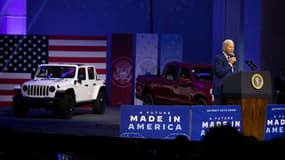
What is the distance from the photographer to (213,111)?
282 inches

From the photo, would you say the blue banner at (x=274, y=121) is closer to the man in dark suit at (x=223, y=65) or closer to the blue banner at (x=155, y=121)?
the man in dark suit at (x=223, y=65)

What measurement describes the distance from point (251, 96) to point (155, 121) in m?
1.36

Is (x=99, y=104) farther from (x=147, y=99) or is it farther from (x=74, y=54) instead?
(x=74, y=54)

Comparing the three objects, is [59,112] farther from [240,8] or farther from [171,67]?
[240,8]

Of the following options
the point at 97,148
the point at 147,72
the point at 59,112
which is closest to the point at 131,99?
the point at 147,72

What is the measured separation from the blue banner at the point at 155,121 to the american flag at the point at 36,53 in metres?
11.4

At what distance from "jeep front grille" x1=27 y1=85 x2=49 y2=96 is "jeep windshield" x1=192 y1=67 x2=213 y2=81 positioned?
13.2 ft

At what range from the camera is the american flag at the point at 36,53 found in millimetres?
18281

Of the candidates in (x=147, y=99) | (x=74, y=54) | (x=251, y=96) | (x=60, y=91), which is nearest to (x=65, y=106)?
(x=60, y=91)

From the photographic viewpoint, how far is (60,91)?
48.2 ft

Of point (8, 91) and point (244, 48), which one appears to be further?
point (8, 91)

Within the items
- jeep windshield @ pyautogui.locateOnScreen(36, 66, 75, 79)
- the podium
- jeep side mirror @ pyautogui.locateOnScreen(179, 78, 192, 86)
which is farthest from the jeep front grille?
the podium

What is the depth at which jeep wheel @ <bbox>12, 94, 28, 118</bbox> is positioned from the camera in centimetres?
1471

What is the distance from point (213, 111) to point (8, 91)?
12.2 metres
